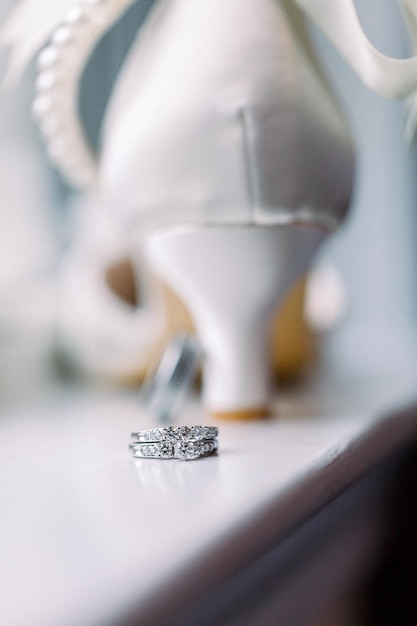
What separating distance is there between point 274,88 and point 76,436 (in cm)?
21

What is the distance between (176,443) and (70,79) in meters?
0.24

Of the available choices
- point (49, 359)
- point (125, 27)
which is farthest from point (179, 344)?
point (125, 27)

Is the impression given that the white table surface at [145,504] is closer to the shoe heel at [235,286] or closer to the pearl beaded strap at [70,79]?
the shoe heel at [235,286]

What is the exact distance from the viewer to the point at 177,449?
336mm

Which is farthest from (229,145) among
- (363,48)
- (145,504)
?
(145,504)

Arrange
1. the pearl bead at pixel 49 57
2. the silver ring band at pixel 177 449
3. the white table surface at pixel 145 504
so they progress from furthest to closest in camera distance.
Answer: the pearl bead at pixel 49 57
the silver ring band at pixel 177 449
the white table surface at pixel 145 504

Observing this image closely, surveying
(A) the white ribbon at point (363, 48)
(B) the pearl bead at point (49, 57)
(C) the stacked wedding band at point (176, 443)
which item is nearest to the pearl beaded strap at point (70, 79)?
(B) the pearl bead at point (49, 57)

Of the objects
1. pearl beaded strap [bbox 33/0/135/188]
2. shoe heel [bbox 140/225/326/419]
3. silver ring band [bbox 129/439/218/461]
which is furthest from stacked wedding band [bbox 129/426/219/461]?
pearl beaded strap [bbox 33/0/135/188]

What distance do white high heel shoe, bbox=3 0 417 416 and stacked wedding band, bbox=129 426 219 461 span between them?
0.12 meters

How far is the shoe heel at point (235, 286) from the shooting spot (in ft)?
1.42

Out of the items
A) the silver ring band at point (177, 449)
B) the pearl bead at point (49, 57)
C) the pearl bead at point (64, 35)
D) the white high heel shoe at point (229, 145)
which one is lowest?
the silver ring band at point (177, 449)

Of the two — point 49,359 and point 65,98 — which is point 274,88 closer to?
point 65,98

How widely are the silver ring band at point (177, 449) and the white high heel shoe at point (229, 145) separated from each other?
122 mm

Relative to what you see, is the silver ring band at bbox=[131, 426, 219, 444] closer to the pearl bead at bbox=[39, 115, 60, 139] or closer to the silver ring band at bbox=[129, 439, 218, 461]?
the silver ring band at bbox=[129, 439, 218, 461]
